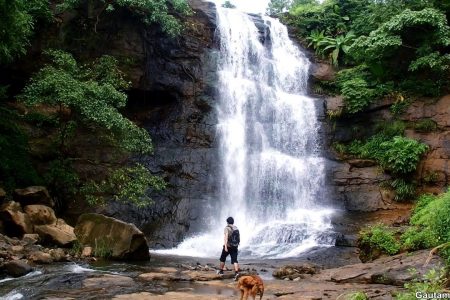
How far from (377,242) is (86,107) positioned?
31.0 ft

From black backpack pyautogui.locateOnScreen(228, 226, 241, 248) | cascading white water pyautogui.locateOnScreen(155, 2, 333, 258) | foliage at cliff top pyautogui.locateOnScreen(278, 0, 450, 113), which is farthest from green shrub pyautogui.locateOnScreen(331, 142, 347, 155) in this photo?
black backpack pyautogui.locateOnScreen(228, 226, 241, 248)

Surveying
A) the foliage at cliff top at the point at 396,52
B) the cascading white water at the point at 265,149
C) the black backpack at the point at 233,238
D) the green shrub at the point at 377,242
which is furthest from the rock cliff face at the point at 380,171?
the black backpack at the point at 233,238

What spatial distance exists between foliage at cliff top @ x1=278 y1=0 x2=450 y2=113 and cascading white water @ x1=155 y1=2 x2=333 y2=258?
2.32m

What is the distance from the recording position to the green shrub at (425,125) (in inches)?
758

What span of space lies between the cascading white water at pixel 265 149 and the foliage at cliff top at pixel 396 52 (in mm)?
2321

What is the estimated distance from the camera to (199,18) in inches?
950

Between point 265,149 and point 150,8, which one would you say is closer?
point 150,8

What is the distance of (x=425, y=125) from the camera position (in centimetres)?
1942

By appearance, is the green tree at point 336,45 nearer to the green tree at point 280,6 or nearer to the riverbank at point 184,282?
the green tree at point 280,6

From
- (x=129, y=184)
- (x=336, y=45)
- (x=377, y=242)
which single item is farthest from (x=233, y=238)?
(x=336, y=45)

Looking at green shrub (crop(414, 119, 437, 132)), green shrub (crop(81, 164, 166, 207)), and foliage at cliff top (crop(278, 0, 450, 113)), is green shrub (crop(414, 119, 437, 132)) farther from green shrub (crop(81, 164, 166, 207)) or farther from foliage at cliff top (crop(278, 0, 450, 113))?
green shrub (crop(81, 164, 166, 207))

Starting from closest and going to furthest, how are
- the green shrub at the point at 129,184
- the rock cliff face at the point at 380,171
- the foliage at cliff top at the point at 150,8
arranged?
the green shrub at the point at 129,184 → the rock cliff face at the point at 380,171 → the foliage at cliff top at the point at 150,8

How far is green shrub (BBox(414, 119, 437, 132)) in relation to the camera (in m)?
19.3

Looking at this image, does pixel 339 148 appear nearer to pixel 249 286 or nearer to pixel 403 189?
pixel 403 189
